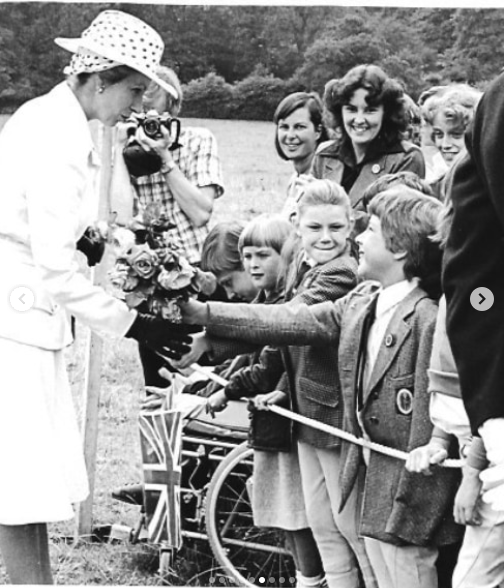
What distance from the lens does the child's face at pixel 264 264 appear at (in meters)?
3.60

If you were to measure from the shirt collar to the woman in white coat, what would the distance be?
537 millimetres

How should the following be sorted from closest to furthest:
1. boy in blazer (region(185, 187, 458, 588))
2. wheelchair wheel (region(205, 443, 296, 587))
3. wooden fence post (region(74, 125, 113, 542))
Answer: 1. boy in blazer (region(185, 187, 458, 588))
2. wheelchair wheel (region(205, 443, 296, 587))
3. wooden fence post (region(74, 125, 113, 542))

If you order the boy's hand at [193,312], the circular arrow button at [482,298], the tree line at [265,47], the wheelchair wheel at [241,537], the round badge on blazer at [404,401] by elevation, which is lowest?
the wheelchair wheel at [241,537]

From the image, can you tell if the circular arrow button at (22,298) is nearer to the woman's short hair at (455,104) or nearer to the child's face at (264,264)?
the child's face at (264,264)

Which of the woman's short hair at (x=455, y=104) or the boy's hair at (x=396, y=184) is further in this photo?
the woman's short hair at (x=455, y=104)

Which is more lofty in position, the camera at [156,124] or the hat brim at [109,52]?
the hat brim at [109,52]

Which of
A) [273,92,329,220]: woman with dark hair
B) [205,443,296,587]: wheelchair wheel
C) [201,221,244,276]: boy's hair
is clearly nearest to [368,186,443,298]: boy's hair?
[273,92,329,220]: woman with dark hair

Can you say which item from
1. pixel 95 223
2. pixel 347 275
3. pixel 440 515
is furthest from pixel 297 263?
pixel 440 515

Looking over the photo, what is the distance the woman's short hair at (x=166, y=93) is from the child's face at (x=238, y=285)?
0.48 metres

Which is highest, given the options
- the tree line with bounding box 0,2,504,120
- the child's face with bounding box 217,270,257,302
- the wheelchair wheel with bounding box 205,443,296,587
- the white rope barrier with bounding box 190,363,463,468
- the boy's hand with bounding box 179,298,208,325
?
the tree line with bounding box 0,2,504,120

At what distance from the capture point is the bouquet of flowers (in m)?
3.15

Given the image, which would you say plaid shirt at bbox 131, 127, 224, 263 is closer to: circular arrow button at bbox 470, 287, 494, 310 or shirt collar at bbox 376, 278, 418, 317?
shirt collar at bbox 376, 278, 418, 317

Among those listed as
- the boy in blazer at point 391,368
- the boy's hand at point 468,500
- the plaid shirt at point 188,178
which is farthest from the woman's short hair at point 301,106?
the boy's hand at point 468,500

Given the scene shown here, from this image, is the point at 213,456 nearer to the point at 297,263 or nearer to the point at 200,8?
the point at 297,263
